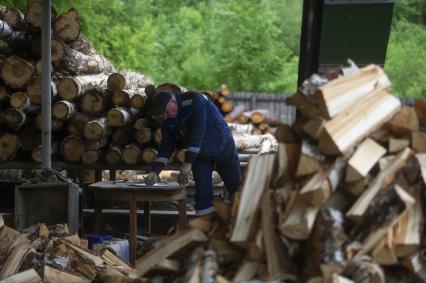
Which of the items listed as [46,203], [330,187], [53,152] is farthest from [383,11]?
[53,152]

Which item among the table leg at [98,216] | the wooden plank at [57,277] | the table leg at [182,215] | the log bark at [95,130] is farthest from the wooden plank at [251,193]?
the log bark at [95,130]

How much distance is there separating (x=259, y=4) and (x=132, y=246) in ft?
75.0

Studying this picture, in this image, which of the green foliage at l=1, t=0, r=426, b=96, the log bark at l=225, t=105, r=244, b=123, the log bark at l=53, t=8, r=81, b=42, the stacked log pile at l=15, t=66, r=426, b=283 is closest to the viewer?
the stacked log pile at l=15, t=66, r=426, b=283

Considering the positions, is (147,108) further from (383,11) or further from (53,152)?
(383,11)

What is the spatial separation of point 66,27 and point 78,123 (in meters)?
1.35

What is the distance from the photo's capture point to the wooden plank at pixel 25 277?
6.12 metres

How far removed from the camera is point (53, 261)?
22.5ft

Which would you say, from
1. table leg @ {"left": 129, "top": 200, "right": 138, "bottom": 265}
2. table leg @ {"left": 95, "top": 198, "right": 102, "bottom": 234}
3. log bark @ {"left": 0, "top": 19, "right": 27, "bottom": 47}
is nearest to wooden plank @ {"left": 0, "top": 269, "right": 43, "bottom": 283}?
table leg @ {"left": 129, "top": 200, "right": 138, "bottom": 265}

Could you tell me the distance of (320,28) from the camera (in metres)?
6.39

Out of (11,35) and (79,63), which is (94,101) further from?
(11,35)

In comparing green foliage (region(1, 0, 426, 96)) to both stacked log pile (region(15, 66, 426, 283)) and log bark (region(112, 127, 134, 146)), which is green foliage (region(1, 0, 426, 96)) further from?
stacked log pile (region(15, 66, 426, 283))

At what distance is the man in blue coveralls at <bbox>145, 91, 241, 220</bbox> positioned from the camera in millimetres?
8289

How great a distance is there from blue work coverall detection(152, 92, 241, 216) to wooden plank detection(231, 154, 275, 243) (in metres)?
3.78

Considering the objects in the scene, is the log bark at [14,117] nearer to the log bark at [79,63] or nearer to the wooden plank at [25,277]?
the log bark at [79,63]
